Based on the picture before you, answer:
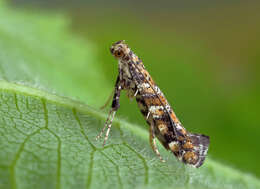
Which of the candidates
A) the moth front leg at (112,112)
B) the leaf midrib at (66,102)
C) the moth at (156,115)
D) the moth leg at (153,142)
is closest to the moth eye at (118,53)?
the moth at (156,115)

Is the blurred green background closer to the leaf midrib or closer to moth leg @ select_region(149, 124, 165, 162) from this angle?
the leaf midrib

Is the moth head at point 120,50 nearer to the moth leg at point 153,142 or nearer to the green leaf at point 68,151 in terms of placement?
the green leaf at point 68,151

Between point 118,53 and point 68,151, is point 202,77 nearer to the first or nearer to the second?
point 118,53

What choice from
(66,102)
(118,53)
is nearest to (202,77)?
(118,53)

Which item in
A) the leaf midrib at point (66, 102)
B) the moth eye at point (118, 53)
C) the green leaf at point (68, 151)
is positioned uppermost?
A: the moth eye at point (118, 53)

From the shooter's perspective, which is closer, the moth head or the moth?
the moth

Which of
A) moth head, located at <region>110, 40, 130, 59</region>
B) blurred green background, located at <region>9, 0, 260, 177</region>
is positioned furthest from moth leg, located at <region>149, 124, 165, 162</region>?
moth head, located at <region>110, 40, 130, 59</region>

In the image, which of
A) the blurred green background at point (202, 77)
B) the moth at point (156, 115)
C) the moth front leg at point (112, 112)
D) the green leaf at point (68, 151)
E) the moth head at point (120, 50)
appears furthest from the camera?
the blurred green background at point (202, 77)

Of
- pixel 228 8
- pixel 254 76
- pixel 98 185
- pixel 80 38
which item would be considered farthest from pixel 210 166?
pixel 228 8
